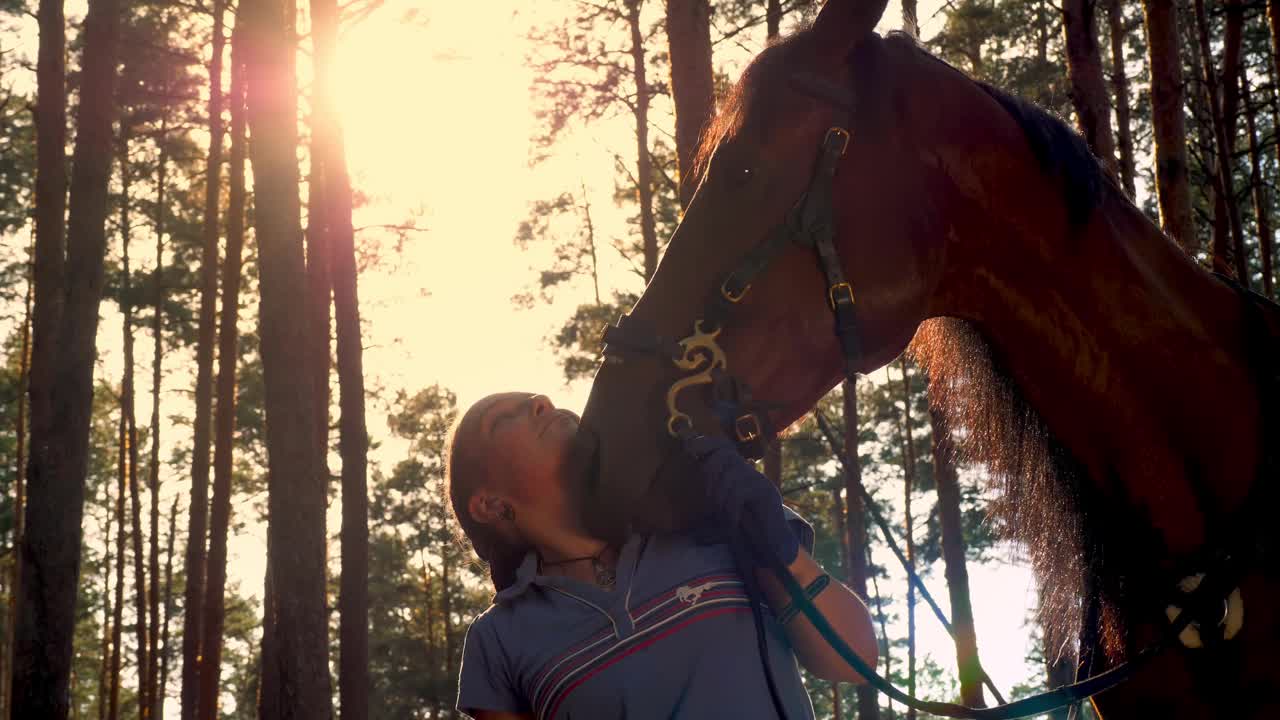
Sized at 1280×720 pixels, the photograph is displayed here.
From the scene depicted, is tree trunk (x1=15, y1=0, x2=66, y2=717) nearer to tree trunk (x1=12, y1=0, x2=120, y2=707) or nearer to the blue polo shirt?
tree trunk (x1=12, y1=0, x2=120, y2=707)

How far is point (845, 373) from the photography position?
1964 millimetres

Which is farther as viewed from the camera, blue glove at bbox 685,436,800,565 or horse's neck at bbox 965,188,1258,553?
horse's neck at bbox 965,188,1258,553

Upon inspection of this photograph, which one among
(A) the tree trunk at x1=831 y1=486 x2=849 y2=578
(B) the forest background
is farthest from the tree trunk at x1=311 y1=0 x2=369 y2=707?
(A) the tree trunk at x1=831 y1=486 x2=849 y2=578

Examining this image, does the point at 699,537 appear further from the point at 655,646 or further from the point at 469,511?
the point at 469,511

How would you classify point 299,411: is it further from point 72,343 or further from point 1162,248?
point 1162,248

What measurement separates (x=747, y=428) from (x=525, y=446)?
0.58 meters

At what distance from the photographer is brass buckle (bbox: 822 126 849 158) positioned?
196cm

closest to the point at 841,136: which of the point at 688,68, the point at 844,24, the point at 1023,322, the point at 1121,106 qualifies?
the point at 844,24

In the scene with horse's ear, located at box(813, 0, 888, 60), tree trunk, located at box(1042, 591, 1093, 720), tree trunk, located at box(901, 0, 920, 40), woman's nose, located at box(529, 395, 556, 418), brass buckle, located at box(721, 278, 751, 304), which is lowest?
tree trunk, located at box(1042, 591, 1093, 720)

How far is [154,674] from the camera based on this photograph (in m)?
18.6

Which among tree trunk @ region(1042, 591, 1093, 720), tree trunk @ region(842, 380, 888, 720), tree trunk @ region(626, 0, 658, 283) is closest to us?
tree trunk @ region(1042, 591, 1093, 720)

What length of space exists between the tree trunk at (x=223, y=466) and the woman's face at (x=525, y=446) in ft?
39.4

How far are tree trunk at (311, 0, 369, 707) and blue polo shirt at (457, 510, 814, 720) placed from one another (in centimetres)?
859

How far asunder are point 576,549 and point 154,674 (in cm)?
1899
